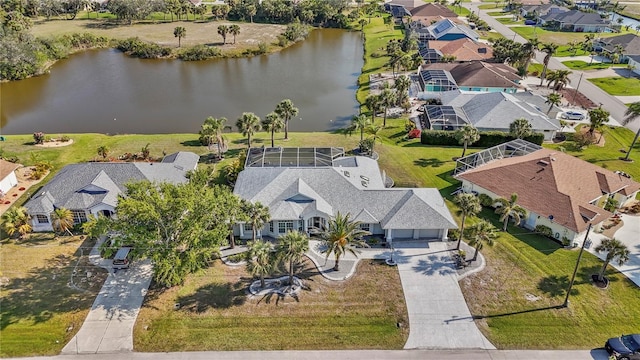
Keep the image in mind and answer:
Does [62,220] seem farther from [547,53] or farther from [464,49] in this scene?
[464,49]

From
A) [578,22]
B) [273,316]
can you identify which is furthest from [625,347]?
[578,22]

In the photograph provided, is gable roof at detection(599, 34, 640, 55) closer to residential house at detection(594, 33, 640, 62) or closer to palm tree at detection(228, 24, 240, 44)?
residential house at detection(594, 33, 640, 62)

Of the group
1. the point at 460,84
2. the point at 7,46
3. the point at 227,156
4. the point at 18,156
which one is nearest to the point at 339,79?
the point at 460,84

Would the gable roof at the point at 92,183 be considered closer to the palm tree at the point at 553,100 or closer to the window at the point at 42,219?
the window at the point at 42,219

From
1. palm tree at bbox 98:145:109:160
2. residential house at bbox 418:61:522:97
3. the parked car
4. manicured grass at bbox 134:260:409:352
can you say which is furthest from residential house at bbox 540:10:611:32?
palm tree at bbox 98:145:109:160

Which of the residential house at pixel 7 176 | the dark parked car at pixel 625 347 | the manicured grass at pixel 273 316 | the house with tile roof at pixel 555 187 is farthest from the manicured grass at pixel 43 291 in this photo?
the house with tile roof at pixel 555 187

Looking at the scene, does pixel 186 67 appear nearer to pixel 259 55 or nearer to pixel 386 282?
pixel 259 55
